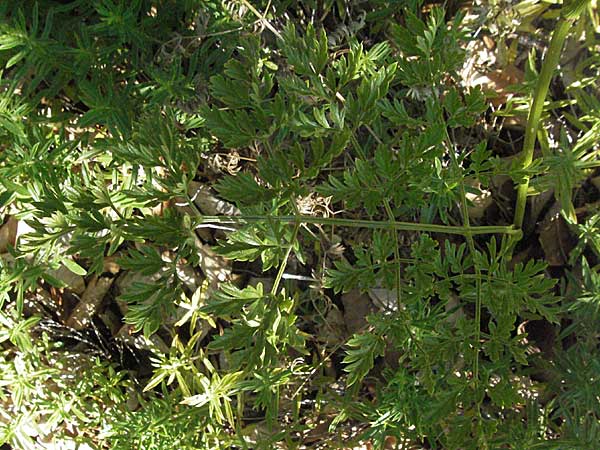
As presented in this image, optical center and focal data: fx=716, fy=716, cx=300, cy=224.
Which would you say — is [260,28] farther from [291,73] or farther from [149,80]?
[149,80]

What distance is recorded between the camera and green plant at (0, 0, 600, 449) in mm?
1132

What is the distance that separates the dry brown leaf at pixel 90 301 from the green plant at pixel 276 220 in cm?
2

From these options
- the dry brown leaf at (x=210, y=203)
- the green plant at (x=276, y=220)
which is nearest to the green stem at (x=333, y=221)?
the green plant at (x=276, y=220)

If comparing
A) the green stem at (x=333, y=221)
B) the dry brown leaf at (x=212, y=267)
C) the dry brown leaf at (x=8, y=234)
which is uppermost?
the green stem at (x=333, y=221)

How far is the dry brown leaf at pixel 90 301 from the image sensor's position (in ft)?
5.83

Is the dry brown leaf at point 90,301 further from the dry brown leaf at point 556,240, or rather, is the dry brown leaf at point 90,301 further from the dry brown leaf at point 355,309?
the dry brown leaf at point 556,240

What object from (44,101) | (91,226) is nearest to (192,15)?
(44,101)

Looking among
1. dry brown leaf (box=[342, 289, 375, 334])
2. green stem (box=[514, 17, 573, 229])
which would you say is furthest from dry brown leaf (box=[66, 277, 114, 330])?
green stem (box=[514, 17, 573, 229])

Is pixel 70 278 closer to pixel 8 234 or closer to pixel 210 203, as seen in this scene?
pixel 8 234

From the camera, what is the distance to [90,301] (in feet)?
5.86

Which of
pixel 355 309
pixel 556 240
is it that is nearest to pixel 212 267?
pixel 355 309

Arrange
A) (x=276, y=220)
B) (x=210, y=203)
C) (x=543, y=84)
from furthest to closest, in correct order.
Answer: (x=210, y=203) < (x=543, y=84) < (x=276, y=220)

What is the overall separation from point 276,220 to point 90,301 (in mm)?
865

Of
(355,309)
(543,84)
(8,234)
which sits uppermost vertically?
(543,84)
